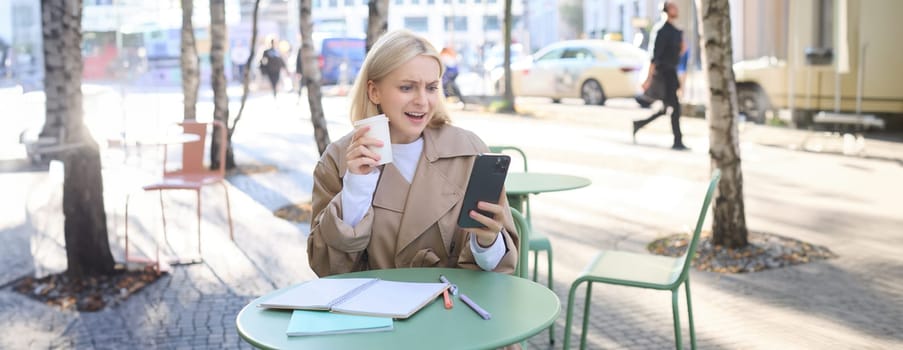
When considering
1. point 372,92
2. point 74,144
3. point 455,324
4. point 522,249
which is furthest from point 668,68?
point 455,324

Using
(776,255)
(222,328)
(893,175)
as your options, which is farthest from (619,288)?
(893,175)

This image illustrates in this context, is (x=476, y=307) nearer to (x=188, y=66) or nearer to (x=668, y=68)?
(x=188, y=66)

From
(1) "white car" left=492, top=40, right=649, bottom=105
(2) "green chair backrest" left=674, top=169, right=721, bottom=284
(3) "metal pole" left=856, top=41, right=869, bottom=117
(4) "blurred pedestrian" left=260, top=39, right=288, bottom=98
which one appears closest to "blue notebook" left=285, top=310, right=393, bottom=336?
(2) "green chair backrest" left=674, top=169, right=721, bottom=284

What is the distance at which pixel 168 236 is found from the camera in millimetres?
8617

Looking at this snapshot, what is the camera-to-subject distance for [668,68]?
13883 mm

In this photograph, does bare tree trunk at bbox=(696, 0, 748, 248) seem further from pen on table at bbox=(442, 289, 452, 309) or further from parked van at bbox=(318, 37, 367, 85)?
parked van at bbox=(318, 37, 367, 85)

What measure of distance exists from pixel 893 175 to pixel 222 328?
7.71m

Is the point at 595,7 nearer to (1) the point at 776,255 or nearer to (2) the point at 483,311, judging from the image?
(1) the point at 776,255

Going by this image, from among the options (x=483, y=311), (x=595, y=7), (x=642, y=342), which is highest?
(x=595, y=7)

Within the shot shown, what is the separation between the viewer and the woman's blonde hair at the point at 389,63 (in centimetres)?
330

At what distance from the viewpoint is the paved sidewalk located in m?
5.59

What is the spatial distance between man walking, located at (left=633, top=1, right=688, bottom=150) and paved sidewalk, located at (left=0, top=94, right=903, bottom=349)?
2.92 feet

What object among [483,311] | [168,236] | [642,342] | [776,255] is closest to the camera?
[483,311]

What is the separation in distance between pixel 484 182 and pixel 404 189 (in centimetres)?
54
